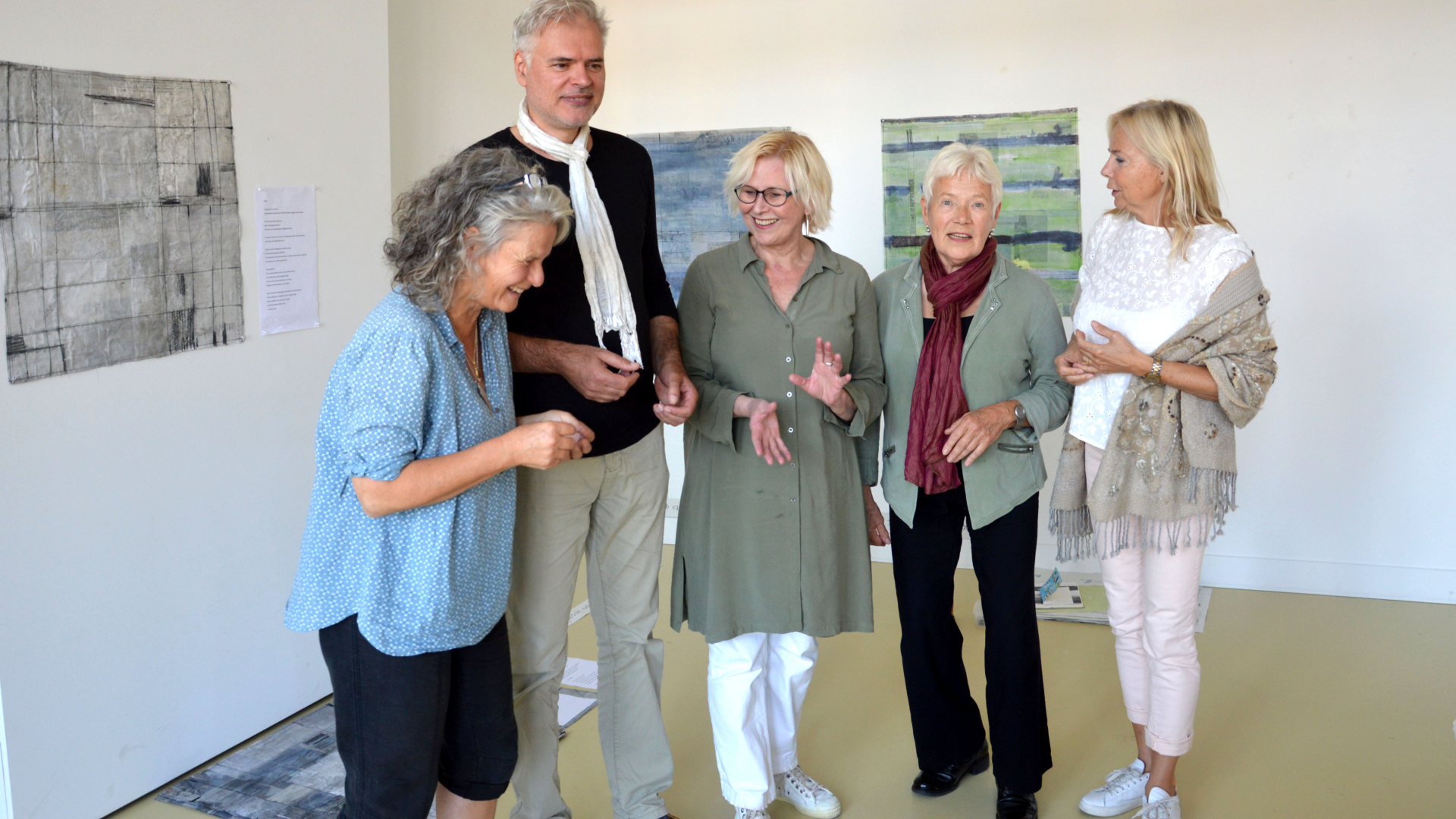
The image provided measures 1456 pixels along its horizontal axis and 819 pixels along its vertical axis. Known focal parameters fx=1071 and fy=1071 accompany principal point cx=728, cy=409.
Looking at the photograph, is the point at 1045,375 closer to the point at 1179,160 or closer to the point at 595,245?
the point at 1179,160

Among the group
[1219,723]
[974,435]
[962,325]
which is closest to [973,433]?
[974,435]

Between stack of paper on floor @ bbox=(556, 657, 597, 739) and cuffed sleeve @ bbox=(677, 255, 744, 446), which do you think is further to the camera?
stack of paper on floor @ bbox=(556, 657, 597, 739)

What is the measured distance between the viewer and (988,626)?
282 centimetres

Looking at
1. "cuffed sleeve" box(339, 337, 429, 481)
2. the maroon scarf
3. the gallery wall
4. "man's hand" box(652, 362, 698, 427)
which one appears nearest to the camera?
"cuffed sleeve" box(339, 337, 429, 481)

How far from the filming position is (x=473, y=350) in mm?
2088

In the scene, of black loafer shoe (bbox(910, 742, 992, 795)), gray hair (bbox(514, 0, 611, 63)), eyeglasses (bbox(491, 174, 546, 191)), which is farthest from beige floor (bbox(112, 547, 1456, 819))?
gray hair (bbox(514, 0, 611, 63))

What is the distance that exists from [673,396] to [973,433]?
724 millimetres

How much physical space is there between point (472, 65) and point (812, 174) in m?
2.78

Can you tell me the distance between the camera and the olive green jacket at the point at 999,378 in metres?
2.70

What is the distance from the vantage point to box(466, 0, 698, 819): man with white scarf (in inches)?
91.8

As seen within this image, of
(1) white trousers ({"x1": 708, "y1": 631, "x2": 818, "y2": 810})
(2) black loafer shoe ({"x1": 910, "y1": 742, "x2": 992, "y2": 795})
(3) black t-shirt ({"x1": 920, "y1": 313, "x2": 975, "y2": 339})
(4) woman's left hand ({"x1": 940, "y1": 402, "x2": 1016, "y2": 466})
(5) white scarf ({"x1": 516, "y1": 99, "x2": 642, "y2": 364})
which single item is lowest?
(2) black loafer shoe ({"x1": 910, "y1": 742, "x2": 992, "y2": 795})

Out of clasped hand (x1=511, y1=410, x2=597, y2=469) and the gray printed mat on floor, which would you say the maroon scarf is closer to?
clasped hand (x1=511, y1=410, x2=597, y2=469)

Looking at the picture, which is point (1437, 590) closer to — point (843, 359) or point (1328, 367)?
point (1328, 367)

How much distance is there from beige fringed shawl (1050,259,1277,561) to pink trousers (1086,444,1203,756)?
1.8 inches
